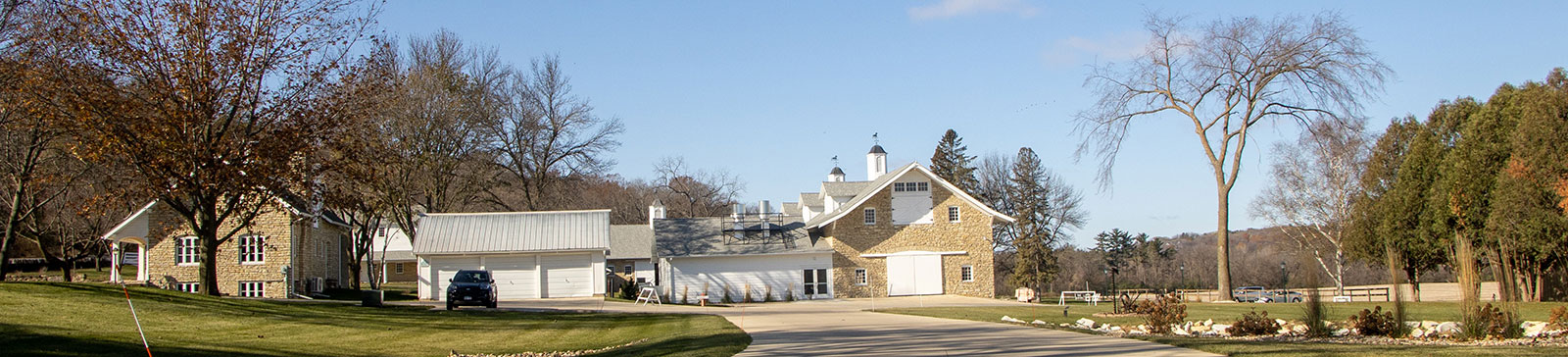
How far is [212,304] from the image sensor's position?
21344 millimetres

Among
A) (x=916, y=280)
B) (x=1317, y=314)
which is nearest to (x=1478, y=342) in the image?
(x=1317, y=314)

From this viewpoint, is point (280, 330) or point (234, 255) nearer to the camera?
point (280, 330)

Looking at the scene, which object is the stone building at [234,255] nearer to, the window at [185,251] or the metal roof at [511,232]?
the window at [185,251]

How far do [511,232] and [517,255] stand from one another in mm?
969

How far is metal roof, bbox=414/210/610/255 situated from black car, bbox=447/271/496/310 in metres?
7.77

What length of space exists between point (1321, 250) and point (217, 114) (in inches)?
1781

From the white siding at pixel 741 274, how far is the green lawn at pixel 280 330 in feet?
47.5

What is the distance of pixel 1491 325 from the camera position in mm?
14148

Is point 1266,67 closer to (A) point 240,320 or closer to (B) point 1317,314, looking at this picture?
(B) point 1317,314

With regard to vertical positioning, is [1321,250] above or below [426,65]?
below

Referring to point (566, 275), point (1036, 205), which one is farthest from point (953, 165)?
point (566, 275)

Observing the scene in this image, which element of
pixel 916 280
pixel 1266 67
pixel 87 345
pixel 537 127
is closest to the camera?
pixel 87 345

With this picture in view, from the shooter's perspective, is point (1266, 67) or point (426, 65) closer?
point (1266, 67)

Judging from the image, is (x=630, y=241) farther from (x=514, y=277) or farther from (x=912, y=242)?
(x=912, y=242)
